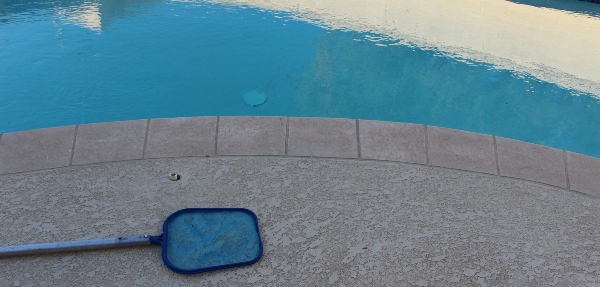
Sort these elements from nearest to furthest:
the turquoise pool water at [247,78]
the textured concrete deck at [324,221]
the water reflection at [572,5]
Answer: the textured concrete deck at [324,221] → the turquoise pool water at [247,78] → the water reflection at [572,5]

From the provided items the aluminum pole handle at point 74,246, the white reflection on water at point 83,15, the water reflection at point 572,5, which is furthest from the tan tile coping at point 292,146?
the water reflection at point 572,5

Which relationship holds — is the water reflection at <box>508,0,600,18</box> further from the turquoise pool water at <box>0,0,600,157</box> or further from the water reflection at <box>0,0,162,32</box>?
the water reflection at <box>0,0,162,32</box>

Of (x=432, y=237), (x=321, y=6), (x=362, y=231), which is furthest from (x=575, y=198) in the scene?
(x=321, y=6)

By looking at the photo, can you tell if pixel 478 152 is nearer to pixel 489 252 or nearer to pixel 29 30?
pixel 489 252

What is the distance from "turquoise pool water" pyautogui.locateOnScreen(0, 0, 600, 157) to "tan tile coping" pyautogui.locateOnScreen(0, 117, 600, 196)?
869mm

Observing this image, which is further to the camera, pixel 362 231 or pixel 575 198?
pixel 575 198

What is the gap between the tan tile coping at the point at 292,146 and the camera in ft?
12.2

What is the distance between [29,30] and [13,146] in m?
3.22

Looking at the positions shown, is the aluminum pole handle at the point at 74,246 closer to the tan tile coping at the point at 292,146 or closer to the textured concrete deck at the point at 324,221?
the textured concrete deck at the point at 324,221

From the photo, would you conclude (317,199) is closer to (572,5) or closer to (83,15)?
(83,15)

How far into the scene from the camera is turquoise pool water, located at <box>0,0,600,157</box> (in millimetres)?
4945

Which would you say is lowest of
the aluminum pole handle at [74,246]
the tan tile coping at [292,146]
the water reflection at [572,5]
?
the aluminum pole handle at [74,246]

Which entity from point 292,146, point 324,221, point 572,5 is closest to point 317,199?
point 324,221

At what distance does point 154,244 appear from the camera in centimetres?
300
